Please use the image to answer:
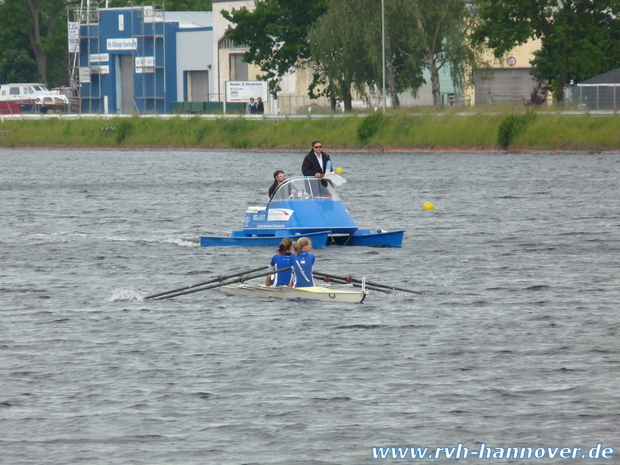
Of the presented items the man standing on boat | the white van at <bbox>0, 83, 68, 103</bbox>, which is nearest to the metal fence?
the man standing on boat

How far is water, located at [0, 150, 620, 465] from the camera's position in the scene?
13.4 meters

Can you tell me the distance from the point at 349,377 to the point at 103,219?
24154 millimetres

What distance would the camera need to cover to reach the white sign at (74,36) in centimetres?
10988

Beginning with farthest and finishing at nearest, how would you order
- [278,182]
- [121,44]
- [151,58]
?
1. [121,44]
2. [151,58]
3. [278,182]

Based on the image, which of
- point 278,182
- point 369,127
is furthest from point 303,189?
point 369,127

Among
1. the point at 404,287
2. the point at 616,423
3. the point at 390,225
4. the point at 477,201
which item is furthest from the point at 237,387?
the point at 477,201

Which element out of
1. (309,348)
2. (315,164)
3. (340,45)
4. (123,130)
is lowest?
(309,348)

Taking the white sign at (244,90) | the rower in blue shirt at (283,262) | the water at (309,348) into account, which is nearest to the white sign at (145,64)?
the white sign at (244,90)

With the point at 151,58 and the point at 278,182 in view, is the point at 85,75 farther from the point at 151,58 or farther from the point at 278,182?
the point at 278,182

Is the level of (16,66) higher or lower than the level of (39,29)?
lower

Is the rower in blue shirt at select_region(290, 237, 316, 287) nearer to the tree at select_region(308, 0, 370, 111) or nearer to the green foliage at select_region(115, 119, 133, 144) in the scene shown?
the tree at select_region(308, 0, 370, 111)

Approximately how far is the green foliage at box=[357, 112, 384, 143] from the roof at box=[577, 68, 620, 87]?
12.9m

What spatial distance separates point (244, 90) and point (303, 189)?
6485 cm

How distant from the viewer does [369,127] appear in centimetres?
7019
